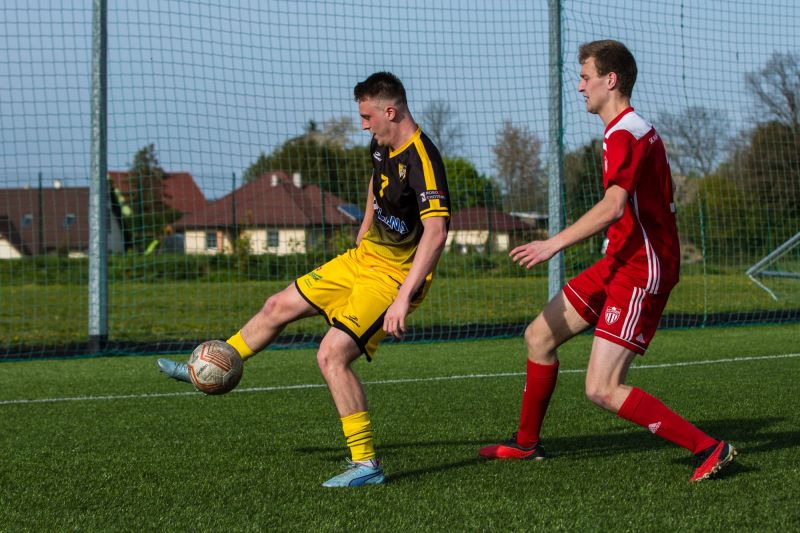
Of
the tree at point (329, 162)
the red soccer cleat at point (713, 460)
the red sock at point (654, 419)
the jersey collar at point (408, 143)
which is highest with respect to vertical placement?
the tree at point (329, 162)

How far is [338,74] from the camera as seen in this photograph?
12359mm

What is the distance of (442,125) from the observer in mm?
13469

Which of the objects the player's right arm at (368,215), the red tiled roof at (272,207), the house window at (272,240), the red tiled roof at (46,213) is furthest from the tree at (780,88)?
the red tiled roof at (46,213)

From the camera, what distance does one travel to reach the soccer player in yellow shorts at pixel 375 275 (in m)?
4.41

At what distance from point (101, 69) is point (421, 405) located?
603 centimetres

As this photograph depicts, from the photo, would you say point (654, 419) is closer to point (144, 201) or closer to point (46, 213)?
point (144, 201)

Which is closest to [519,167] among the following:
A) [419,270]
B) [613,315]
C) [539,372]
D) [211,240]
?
[211,240]

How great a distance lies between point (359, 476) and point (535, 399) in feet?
→ 3.78

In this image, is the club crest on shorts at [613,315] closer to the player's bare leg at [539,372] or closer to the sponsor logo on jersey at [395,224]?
the player's bare leg at [539,372]

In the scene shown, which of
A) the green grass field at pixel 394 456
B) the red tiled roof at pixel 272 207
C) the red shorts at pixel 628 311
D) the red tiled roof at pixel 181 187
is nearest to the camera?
the green grass field at pixel 394 456

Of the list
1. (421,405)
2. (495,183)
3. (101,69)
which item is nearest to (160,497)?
(421,405)

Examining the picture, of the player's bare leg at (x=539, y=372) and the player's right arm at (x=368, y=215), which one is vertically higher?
the player's right arm at (x=368, y=215)

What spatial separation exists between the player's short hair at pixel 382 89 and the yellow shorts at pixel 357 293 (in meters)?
0.80

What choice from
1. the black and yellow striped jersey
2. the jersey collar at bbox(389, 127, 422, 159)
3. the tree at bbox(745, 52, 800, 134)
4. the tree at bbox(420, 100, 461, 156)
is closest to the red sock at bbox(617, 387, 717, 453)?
the black and yellow striped jersey
